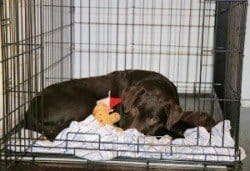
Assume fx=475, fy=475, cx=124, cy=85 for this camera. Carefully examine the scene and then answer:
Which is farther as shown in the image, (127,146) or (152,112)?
(152,112)

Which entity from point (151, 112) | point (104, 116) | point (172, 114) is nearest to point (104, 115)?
point (104, 116)

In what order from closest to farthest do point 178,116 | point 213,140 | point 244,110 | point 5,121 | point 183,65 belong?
point 5,121
point 213,140
point 178,116
point 244,110
point 183,65

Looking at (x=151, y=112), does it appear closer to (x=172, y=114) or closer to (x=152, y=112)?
(x=152, y=112)

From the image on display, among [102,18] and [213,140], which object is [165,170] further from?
[102,18]

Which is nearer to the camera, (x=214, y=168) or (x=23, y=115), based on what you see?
(x=214, y=168)

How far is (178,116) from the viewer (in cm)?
334

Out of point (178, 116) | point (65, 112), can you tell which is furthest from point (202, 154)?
point (65, 112)

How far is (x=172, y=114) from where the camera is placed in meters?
3.31

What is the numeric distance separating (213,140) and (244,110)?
60.3 inches

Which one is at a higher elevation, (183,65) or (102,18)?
(102,18)

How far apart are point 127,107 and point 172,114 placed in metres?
0.32

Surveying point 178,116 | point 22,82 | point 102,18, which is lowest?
point 178,116

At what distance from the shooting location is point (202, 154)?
289 centimetres

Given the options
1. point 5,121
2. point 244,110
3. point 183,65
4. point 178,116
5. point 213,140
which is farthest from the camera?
point 183,65
